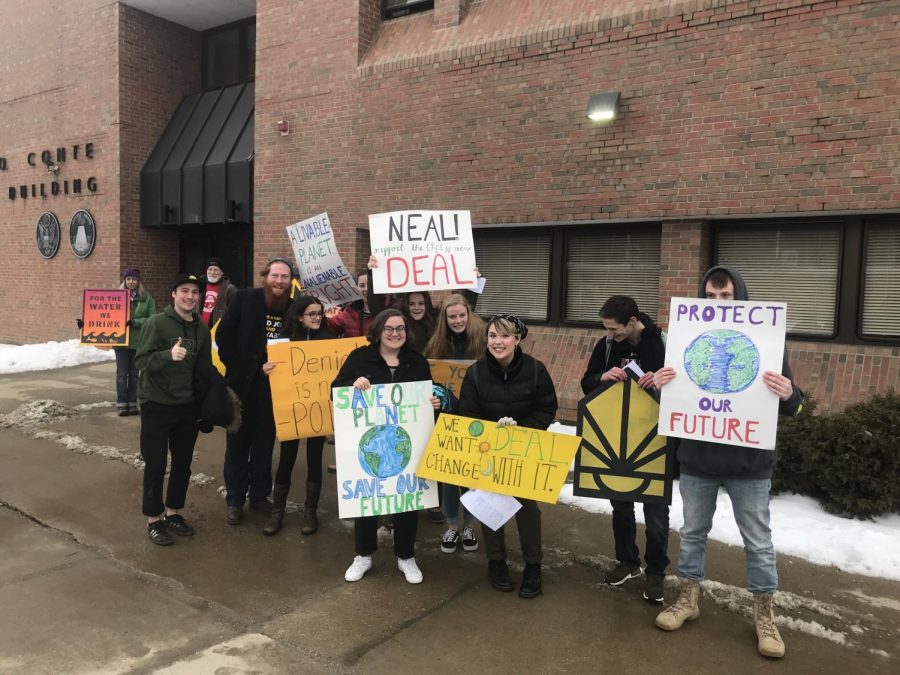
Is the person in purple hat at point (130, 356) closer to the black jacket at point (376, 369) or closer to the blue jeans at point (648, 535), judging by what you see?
the black jacket at point (376, 369)

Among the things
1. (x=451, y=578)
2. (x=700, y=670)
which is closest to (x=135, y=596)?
(x=451, y=578)

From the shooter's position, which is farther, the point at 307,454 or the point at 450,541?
the point at 307,454

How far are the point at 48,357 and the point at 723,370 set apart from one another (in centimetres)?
1268

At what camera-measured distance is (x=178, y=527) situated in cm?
459

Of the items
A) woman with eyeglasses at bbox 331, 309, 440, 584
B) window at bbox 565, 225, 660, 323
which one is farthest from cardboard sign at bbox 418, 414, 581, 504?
window at bbox 565, 225, 660, 323

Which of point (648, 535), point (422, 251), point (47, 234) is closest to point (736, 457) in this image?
point (648, 535)

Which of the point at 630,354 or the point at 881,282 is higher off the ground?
the point at 881,282

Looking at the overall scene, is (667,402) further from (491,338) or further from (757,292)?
(757,292)

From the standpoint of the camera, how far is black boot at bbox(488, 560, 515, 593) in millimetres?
3805

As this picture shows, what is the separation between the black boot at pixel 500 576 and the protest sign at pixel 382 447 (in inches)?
19.8

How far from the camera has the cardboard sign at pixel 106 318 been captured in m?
8.35

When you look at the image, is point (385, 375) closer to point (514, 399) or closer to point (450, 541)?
point (514, 399)

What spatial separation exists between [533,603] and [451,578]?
56 cm

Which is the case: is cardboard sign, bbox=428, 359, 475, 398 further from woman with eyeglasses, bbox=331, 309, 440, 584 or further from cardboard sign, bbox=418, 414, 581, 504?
cardboard sign, bbox=418, 414, 581, 504
